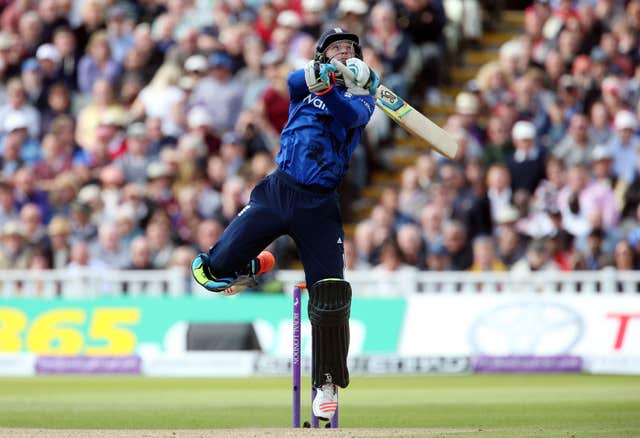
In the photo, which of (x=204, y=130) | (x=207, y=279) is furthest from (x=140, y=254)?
(x=207, y=279)

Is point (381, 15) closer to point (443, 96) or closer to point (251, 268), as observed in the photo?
point (443, 96)

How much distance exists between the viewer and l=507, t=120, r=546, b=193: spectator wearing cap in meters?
16.5

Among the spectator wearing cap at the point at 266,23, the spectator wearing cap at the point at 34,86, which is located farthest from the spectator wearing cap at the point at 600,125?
the spectator wearing cap at the point at 34,86

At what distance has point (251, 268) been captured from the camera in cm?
945

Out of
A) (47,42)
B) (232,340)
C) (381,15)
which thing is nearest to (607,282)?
(232,340)

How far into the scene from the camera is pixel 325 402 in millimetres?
8969

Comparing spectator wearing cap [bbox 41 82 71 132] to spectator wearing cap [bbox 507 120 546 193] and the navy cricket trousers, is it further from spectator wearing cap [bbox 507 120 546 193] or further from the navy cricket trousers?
the navy cricket trousers

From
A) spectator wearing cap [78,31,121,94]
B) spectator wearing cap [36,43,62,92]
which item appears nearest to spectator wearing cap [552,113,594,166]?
spectator wearing cap [78,31,121,94]

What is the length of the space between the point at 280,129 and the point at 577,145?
3660 millimetres

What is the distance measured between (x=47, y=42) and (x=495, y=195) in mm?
7363

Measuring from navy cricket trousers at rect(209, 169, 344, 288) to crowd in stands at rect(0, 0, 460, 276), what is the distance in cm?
751

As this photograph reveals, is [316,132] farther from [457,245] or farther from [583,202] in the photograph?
[583,202]

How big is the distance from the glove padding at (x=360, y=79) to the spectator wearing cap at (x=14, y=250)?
9.40 metres

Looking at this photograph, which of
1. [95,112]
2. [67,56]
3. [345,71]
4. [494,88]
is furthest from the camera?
[67,56]
